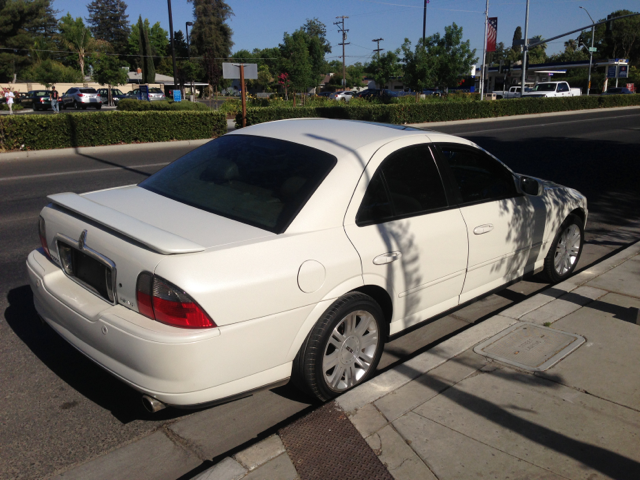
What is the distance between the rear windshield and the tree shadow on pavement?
119 centimetres

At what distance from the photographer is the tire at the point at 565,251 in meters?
5.21

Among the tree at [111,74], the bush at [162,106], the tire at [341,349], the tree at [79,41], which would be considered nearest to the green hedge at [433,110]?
the bush at [162,106]

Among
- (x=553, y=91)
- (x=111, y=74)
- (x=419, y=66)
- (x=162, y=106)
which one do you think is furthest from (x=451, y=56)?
(x=111, y=74)

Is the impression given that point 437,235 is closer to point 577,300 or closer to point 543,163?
point 577,300

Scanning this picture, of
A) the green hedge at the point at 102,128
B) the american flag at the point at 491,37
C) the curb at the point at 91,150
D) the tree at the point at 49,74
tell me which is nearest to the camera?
the curb at the point at 91,150

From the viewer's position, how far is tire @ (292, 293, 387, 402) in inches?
121

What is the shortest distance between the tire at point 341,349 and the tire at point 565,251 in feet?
7.92

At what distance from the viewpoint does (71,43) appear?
86688 millimetres

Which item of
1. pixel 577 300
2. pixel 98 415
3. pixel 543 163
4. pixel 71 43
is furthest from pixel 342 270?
pixel 71 43

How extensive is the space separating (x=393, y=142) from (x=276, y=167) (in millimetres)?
830

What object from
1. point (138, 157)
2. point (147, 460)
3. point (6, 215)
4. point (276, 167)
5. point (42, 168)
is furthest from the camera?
point (138, 157)

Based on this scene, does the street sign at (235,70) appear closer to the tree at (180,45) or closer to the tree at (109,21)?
the tree at (180,45)

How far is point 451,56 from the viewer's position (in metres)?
38.2

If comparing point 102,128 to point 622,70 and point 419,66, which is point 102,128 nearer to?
point 419,66
